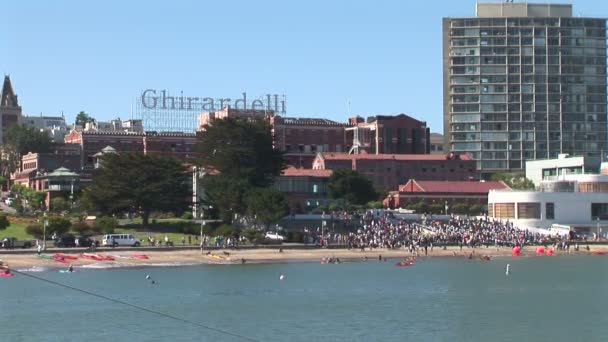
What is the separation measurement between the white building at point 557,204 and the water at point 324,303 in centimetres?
3444

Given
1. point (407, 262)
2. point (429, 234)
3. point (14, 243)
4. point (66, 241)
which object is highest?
point (429, 234)

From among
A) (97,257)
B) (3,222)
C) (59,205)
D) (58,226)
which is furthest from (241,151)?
(97,257)

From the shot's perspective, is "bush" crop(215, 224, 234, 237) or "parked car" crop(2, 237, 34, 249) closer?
"parked car" crop(2, 237, 34, 249)

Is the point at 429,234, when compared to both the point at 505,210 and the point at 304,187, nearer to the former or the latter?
the point at 505,210

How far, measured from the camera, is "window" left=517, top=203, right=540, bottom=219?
15850 centimetres

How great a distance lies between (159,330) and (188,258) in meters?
43.8

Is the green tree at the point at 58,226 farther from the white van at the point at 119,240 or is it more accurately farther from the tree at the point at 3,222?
the tree at the point at 3,222

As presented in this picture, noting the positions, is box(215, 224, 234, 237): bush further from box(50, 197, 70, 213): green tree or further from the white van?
box(50, 197, 70, 213): green tree

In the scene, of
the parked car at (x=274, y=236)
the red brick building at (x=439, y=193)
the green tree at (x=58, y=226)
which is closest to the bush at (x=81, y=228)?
the green tree at (x=58, y=226)

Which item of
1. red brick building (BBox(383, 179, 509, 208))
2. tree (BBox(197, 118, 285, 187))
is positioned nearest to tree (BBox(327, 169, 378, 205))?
red brick building (BBox(383, 179, 509, 208))

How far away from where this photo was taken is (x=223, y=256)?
389 ft

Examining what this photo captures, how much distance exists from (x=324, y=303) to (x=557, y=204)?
78060 millimetres

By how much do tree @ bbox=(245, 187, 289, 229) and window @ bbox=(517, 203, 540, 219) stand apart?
35.6 m

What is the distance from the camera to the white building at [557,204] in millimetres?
158500
